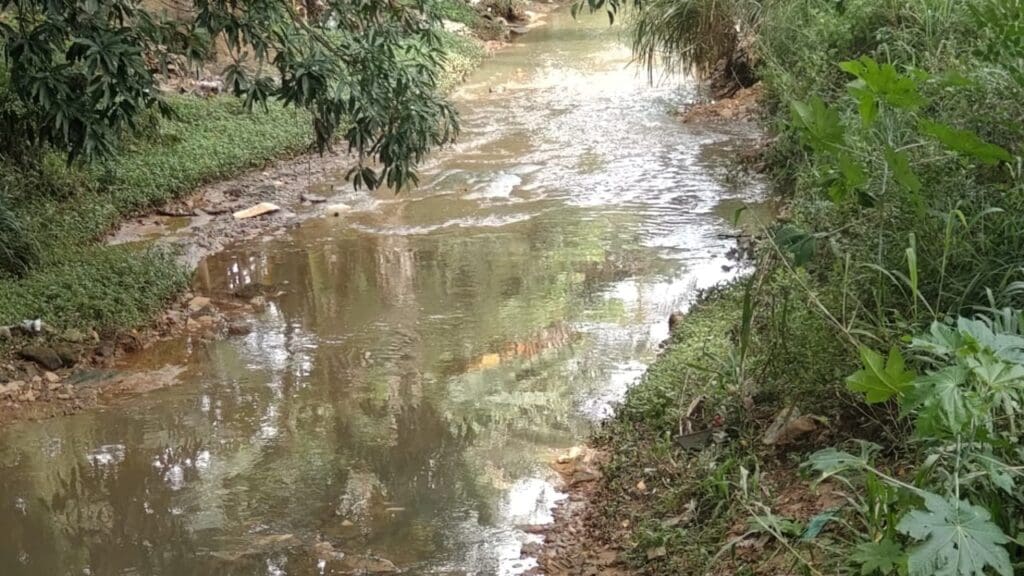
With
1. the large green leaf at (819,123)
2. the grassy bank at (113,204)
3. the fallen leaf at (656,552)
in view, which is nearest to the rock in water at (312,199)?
the grassy bank at (113,204)

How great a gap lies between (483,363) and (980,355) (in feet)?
13.1

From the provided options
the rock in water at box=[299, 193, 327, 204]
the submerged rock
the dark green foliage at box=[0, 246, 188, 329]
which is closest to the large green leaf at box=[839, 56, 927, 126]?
the submerged rock

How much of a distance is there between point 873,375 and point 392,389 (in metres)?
3.65

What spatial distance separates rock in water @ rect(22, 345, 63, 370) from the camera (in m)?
5.92

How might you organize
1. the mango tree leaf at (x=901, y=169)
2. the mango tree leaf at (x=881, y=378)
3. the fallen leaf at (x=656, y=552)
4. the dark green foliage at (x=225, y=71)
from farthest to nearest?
the dark green foliage at (x=225, y=71), the fallen leaf at (x=656, y=552), the mango tree leaf at (x=901, y=169), the mango tree leaf at (x=881, y=378)

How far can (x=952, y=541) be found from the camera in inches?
80.9

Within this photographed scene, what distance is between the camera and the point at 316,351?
6.34 metres

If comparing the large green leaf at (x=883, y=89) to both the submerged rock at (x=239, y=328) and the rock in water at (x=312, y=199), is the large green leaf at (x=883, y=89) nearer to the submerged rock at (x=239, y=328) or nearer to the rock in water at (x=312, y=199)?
the submerged rock at (x=239, y=328)

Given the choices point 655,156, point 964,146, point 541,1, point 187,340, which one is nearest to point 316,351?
point 187,340

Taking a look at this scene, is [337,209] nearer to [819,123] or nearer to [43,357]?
[43,357]

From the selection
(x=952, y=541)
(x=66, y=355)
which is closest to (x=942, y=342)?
(x=952, y=541)

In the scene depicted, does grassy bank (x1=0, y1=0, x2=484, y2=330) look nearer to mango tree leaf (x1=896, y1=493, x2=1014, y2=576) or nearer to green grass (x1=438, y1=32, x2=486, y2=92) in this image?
green grass (x1=438, y1=32, x2=486, y2=92)

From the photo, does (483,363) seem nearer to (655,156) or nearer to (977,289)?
(977,289)

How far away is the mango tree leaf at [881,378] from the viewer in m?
2.46
